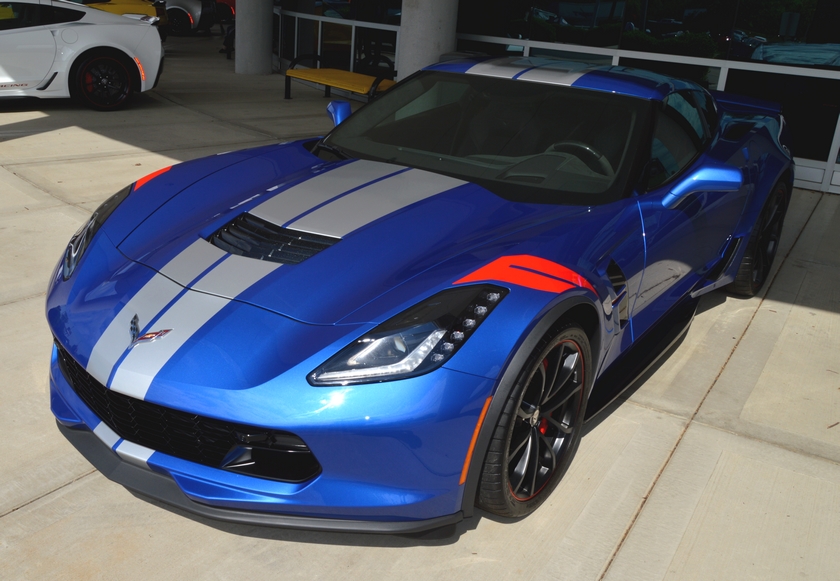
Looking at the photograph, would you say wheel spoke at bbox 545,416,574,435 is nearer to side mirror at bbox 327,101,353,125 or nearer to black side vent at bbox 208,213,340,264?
black side vent at bbox 208,213,340,264

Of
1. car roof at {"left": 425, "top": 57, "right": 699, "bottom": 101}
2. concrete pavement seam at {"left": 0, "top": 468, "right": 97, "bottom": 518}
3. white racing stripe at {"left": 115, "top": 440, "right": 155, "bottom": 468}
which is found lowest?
concrete pavement seam at {"left": 0, "top": 468, "right": 97, "bottom": 518}

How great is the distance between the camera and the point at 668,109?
3.51m

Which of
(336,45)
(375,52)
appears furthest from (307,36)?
(375,52)

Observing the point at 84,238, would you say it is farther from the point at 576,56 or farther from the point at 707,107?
the point at 576,56

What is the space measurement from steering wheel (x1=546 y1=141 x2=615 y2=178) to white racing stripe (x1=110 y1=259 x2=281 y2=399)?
4.67ft

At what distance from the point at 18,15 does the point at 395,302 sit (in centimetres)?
775

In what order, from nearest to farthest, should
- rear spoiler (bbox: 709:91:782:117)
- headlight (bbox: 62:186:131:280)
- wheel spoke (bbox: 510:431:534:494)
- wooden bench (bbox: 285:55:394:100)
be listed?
wheel spoke (bbox: 510:431:534:494) → headlight (bbox: 62:186:131:280) → rear spoiler (bbox: 709:91:782:117) → wooden bench (bbox: 285:55:394:100)

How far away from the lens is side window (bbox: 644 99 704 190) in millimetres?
3199

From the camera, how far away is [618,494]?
2727 mm

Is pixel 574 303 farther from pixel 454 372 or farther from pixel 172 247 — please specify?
pixel 172 247

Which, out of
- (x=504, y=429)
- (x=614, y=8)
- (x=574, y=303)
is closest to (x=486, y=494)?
(x=504, y=429)

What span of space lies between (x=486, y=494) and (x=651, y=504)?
28.9 inches

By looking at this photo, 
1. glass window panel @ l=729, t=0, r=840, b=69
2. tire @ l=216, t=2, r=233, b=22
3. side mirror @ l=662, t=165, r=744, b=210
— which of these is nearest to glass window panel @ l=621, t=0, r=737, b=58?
glass window panel @ l=729, t=0, r=840, b=69

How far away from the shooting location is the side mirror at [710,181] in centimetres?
322
